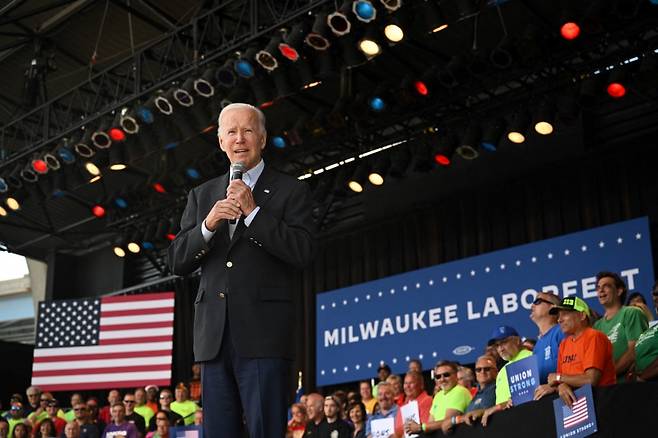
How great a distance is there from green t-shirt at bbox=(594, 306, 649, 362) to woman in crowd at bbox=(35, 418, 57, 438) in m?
6.67

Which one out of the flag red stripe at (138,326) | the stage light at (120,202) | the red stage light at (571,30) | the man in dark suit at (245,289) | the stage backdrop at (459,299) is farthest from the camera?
the flag red stripe at (138,326)

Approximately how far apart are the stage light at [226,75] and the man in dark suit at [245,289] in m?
5.99

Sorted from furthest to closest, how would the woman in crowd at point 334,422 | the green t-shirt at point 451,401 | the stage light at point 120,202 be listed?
the stage light at point 120,202
the woman in crowd at point 334,422
the green t-shirt at point 451,401

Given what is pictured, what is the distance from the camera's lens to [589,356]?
438cm

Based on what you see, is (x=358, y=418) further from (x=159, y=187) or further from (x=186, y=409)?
(x=159, y=187)

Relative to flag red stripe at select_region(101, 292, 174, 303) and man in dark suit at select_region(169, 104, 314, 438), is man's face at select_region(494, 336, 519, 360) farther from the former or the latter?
flag red stripe at select_region(101, 292, 174, 303)

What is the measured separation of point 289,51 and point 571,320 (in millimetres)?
4126

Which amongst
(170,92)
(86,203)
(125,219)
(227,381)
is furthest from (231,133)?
(86,203)

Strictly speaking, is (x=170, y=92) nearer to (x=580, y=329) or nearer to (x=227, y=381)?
(x=580, y=329)

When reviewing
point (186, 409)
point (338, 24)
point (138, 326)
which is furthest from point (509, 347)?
point (138, 326)

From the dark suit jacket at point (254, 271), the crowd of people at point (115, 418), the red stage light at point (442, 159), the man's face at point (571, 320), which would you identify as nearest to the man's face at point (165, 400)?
the crowd of people at point (115, 418)

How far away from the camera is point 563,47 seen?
7.88m

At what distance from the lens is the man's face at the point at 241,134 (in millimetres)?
2457

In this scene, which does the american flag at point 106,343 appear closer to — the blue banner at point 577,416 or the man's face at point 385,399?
the man's face at point 385,399
